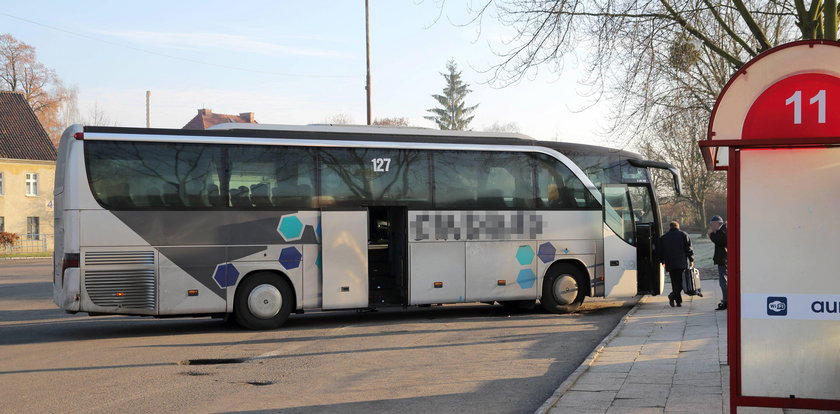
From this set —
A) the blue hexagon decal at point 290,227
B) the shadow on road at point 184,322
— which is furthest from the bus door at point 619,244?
the blue hexagon decal at point 290,227

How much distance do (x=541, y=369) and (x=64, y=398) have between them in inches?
214

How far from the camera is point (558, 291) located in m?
16.9

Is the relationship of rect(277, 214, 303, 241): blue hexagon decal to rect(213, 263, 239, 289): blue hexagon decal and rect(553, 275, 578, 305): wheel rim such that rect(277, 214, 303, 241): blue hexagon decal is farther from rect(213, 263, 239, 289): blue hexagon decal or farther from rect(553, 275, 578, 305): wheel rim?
rect(553, 275, 578, 305): wheel rim

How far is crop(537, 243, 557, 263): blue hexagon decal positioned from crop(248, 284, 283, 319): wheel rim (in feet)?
17.2

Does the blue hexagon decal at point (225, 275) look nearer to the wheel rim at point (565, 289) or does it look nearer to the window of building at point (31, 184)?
the wheel rim at point (565, 289)

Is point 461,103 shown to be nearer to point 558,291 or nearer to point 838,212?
point 558,291

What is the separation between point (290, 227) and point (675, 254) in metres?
8.22

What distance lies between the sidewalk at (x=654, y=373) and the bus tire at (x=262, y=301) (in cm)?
563

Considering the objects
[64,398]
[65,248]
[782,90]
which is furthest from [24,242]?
[782,90]

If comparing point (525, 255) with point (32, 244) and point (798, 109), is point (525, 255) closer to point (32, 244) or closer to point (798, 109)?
point (798, 109)

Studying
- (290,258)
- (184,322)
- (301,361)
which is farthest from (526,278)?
(184,322)

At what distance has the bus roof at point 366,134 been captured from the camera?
47.2 ft

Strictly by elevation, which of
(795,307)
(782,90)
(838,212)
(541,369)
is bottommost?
(541,369)

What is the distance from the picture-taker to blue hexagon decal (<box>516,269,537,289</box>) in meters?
16.5
